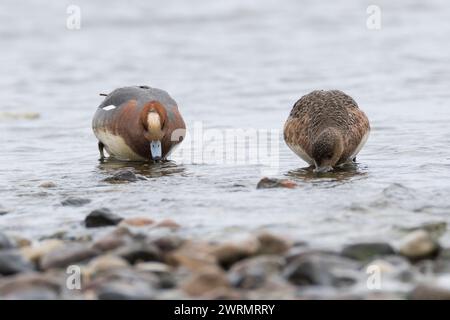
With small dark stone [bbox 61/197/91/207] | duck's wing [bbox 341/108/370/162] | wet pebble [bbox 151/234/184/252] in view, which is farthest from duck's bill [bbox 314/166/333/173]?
wet pebble [bbox 151/234/184/252]

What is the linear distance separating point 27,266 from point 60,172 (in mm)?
3590

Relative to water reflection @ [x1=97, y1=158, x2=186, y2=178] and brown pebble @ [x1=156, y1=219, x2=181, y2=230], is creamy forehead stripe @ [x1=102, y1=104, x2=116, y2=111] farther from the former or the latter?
brown pebble @ [x1=156, y1=219, x2=181, y2=230]

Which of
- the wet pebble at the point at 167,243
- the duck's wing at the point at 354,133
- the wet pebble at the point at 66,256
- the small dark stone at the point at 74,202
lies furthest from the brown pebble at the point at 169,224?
the duck's wing at the point at 354,133

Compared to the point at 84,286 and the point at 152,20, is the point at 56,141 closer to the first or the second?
the point at 84,286

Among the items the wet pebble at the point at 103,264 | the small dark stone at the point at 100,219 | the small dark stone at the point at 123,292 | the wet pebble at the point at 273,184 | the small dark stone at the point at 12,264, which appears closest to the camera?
the small dark stone at the point at 123,292

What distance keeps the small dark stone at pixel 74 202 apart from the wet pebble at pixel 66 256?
161 centimetres

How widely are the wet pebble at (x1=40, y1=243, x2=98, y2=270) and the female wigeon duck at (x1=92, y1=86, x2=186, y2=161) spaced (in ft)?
11.7

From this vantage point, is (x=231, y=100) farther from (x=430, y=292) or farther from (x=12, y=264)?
(x=430, y=292)

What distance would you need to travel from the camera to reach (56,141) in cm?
1113

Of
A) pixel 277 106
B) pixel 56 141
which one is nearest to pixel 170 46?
pixel 277 106

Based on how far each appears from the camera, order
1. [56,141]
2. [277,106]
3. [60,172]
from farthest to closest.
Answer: [277,106] < [56,141] < [60,172]

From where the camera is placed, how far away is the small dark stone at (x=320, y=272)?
5234 mm

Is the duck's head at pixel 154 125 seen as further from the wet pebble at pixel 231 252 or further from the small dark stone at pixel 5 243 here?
the wet pebble at pixel 231 252

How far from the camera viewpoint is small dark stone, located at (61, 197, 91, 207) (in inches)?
295
